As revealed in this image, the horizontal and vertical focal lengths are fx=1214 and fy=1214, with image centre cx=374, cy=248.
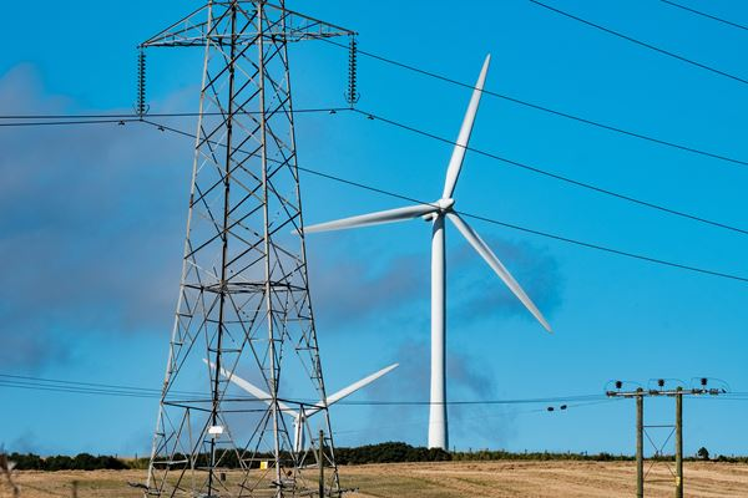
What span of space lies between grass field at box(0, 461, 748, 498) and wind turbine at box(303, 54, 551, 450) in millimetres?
7393

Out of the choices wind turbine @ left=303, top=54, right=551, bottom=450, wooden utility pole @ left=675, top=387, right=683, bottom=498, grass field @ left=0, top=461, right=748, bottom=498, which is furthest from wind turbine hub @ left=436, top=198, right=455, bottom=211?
wooden utility pole @ left=675, top=387, right=683, bottom=498

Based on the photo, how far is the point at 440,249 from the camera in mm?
106062

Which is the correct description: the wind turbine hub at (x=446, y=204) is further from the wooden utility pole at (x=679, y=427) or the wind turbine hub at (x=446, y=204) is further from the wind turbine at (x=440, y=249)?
the wooden utility pole at (x=679, y=427)

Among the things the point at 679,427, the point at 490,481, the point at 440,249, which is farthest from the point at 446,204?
the point at 679,427

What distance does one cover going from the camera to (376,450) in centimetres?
11612

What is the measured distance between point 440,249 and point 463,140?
11.2 metres

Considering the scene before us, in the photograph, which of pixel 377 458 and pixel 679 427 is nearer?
pixel 679 427

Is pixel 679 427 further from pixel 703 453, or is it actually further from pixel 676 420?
pixel 703 453

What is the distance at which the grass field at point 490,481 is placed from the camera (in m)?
72.3

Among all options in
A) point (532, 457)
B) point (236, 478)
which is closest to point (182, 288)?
point (236, 478)

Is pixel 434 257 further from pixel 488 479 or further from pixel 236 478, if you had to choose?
pixel 236 478

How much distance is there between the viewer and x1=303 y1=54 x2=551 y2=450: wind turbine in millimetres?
96625

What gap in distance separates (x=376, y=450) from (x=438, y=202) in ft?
84.6

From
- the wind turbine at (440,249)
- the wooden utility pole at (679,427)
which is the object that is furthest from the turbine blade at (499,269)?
the wooden utility pole at (679,427)
